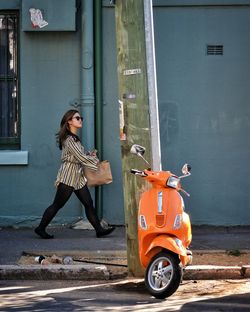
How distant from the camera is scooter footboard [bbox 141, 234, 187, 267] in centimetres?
740

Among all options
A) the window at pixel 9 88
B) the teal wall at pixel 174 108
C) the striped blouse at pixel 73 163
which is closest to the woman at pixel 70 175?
the striped blouse at pixel 73 163

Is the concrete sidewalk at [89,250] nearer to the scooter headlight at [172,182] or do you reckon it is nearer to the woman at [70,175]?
the woman at [70,175]

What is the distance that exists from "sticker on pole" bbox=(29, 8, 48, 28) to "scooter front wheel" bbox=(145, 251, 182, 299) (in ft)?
15.4

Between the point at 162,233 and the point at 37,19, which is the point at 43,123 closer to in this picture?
the point at 37,19

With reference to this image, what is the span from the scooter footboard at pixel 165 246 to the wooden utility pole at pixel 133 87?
2.04 ft

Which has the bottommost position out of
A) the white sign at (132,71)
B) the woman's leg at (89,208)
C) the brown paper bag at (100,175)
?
the woman's leg at (89,208)

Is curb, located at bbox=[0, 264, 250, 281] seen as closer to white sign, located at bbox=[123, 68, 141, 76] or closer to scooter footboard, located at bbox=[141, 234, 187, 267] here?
scooter footboard, located at bbox=[141, 234, 187, 267]

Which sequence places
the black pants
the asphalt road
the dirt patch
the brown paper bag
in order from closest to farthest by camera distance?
the asphalt road, the dirt patch, the black pants, the brown paper bag

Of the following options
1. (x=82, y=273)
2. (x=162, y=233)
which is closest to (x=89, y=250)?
(x=82, y=273)

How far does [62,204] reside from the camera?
1025 centimetres

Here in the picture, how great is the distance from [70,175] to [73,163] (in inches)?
6.8

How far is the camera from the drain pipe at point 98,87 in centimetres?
1112

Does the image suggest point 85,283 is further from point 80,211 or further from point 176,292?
point 80,211

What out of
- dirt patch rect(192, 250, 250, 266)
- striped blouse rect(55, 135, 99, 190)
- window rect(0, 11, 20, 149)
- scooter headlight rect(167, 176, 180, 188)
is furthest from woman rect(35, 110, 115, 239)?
scooter headlight rect(167, 176, 180, 188)
